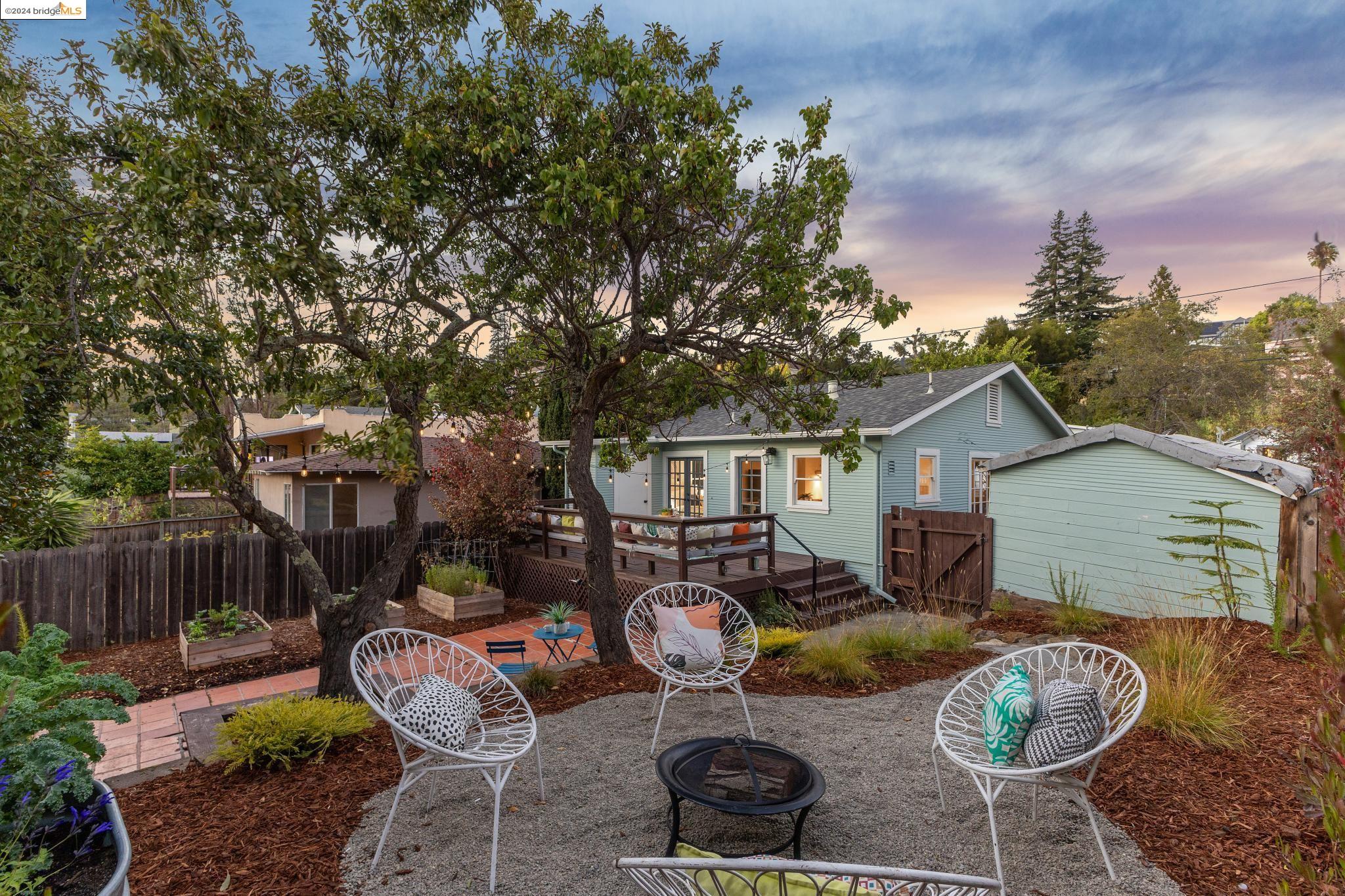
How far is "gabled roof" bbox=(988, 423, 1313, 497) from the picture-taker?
6781mm

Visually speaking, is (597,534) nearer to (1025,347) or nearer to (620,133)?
(620,133)

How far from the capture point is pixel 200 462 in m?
3.79

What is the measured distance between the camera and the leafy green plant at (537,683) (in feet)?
16.2

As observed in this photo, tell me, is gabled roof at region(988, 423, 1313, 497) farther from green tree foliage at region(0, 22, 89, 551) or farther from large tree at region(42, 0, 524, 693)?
green tree foliage at region(0, 22, 89, 551)

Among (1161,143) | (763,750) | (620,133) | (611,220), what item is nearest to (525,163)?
(620,133)

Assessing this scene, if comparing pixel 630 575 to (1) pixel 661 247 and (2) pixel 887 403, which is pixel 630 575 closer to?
(1) pixel 661 247

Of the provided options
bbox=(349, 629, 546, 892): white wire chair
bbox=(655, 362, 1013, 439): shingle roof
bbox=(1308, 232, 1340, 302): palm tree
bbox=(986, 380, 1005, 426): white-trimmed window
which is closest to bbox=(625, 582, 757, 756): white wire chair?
bbox=(349, 629, 546, 892): white wire chair

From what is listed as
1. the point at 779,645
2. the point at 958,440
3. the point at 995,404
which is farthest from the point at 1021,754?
the point at 995,404

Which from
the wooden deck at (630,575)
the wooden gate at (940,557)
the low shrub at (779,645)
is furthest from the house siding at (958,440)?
the low shrub at (779,645)

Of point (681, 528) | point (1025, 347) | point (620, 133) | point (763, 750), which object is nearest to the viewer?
point (763, 750)

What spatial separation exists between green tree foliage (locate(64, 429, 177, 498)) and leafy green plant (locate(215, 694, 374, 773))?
583 inches

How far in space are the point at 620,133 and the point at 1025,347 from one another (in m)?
28.5

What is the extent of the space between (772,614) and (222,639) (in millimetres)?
6425

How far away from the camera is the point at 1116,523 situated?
28.8ft
